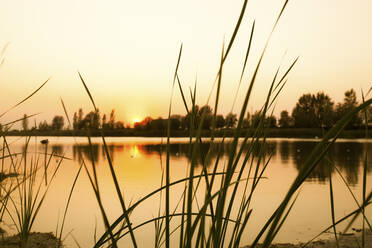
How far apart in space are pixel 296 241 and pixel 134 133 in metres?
70.5

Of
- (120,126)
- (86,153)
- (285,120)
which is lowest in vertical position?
(86,153)

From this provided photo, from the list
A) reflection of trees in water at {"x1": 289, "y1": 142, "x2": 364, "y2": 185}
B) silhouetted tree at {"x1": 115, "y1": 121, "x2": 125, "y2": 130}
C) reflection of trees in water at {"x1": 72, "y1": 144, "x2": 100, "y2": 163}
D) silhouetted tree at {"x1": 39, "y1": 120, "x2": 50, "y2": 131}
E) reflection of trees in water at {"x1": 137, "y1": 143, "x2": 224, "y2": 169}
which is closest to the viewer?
reflection of trees in water at {"x1": 72, "y1": 144, "x2": 100, "y2": 163}

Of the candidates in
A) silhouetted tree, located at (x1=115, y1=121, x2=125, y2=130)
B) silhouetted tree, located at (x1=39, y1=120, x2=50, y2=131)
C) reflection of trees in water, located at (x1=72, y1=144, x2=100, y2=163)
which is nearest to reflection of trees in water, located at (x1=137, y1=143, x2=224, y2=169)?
reflection of trees in water, located at (x1=72, y1=144, x2=100, y2=163)

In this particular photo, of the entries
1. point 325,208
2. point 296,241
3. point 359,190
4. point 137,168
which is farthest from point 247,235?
point 137,168

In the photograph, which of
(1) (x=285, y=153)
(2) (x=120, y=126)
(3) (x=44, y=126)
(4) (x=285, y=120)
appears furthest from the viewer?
(2) (x=120, y=126)

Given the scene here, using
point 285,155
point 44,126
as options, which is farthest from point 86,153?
point 44,126

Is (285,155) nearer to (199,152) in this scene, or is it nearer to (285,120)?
(199,152)

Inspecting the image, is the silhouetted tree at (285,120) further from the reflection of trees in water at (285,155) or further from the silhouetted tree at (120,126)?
the reflection of trees in water at (285,155)

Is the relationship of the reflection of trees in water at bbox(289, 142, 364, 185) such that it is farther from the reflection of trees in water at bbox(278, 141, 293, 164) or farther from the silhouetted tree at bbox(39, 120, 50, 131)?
the silhouetted tree at bbox(39, 120, 50, 131)

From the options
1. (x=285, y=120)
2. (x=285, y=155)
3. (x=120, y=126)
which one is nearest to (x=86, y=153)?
(x=285, y=155)

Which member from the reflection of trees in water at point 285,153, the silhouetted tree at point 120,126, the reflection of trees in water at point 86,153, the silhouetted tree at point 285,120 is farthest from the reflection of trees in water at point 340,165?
the silhouetted tree at point 120,126

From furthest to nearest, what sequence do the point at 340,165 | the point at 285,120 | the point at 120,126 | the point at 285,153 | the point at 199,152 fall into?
the point at 120,126, the point at 285,120, the point at 285,153, the point at 340,165, the point at 199,152

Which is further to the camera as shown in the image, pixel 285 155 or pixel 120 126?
pixel 120 126

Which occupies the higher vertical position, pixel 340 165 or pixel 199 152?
pixel 199 152
